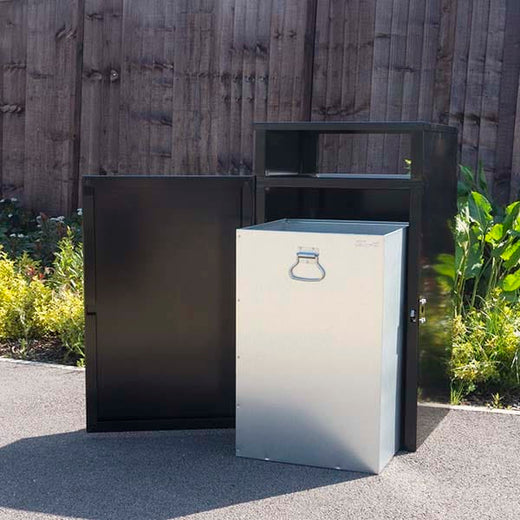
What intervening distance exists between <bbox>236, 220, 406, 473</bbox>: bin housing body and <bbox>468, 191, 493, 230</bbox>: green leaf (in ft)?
6.00

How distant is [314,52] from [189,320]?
3975 mm

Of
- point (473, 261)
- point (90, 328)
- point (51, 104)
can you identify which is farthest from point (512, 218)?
point (51, 104)

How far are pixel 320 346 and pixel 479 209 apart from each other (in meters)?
2.34

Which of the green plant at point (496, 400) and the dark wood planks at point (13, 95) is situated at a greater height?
the dark wood planks at point (13, 95)

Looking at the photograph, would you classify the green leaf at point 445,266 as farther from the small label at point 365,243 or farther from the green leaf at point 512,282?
the green leaf at point 512,282

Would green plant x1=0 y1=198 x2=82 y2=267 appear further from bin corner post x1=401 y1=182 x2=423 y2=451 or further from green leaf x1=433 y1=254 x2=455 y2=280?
bin corner post x1=401 y1=182 x2=423 y2=451

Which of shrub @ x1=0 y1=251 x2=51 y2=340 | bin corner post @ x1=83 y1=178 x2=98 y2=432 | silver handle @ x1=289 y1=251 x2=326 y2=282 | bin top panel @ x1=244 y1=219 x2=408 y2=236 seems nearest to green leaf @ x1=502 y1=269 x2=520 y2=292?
bin top panel @ x1=244 y1=219 x2=408 y2=236

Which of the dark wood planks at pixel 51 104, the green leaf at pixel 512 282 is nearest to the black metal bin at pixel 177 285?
the green leaf at pixel 512 282

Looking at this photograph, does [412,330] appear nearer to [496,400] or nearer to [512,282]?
[496,400]

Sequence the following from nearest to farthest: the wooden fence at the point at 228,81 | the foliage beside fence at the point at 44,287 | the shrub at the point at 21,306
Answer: the foliage beside fence at the point at 44,287
the shrub at the point at 21,306
the wooden fence at the point at 228,81

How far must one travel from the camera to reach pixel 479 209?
22.1 ft

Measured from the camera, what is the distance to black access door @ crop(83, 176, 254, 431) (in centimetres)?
529

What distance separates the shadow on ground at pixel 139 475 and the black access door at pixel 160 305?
0.15m

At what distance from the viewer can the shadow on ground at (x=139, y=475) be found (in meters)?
4.43
